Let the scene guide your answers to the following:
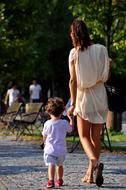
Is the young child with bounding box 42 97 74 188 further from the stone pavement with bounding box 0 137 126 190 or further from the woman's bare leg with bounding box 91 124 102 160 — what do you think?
the woman's bare leg with bounding box 91 124 102 160

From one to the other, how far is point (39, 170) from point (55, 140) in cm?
176

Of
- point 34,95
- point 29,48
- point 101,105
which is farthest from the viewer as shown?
point 34,95

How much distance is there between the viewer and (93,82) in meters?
8.63

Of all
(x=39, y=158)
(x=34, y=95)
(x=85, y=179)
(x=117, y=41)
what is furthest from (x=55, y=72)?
(x=85, y=179)

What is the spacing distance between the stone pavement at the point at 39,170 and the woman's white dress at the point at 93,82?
92 centimetres

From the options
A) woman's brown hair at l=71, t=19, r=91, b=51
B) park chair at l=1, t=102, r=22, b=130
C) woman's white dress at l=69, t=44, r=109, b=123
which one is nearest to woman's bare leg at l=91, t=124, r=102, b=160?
woman's white dress at l=69, t=44, r=109, b=123

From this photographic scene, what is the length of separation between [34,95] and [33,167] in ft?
65.8

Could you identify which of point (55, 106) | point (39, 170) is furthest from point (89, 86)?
point (39, 170)

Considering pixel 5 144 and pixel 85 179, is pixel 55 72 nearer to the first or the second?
pixel 5 144

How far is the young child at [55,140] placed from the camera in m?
8.68

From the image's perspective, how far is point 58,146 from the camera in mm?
8750

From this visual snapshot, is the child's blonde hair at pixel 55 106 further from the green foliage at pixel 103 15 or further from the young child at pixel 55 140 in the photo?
the green foliage at pixel 103 15

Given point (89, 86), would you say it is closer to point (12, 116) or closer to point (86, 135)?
point (86, 135)

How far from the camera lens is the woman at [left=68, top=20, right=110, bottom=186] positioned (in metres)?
8.65
